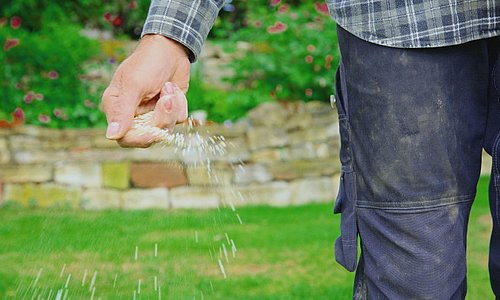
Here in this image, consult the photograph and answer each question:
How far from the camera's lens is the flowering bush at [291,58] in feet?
20.4

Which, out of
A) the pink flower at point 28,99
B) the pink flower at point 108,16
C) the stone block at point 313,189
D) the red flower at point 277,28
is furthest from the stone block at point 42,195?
the pink flower at point 108,16

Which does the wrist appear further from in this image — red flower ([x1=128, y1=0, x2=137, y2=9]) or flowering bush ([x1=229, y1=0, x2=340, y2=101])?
red flower ([x1=128, y1=0, x2=137, y2=9])

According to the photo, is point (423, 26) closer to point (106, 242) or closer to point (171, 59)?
point (171, 59)

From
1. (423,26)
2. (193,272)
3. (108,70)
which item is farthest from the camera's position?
(108,70)

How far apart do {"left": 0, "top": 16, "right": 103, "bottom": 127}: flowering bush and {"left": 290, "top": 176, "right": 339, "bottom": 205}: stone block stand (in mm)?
1704

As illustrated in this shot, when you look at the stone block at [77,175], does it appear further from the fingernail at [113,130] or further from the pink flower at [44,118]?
the fingernail at [113,130]

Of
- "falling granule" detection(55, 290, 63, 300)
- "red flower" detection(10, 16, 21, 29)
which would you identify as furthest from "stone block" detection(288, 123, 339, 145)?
"red flower" detection(10, 16, 21, 29)

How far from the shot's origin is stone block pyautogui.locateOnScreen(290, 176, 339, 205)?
561 centimetres

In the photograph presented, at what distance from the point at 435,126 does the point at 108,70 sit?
5.62m

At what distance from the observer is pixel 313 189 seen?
564 cm

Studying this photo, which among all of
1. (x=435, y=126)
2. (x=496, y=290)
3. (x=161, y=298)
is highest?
(x=435, y=126)

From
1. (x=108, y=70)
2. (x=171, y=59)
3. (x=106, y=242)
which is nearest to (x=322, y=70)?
(x=108, y=70)

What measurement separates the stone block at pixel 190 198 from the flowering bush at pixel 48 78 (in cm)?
112

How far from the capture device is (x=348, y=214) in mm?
1547
